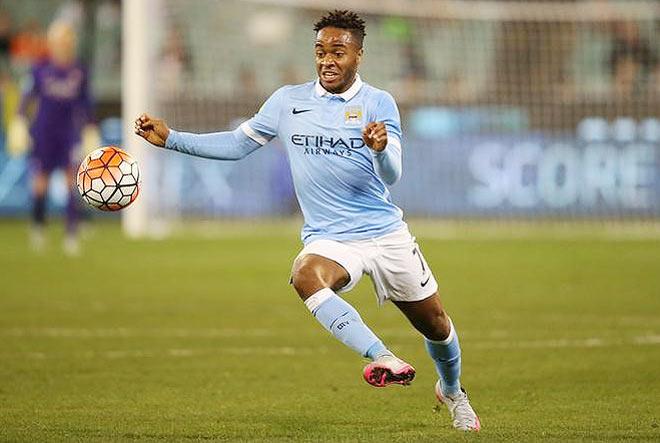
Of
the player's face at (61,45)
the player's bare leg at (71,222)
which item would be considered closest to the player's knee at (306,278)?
the player's bare leg at (71,222)

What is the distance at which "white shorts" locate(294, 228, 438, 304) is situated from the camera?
290 inches

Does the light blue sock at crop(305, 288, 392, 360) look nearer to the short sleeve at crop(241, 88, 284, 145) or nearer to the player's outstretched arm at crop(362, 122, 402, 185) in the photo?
the player's outstretched arm at crop(362, 122, 402, 185)

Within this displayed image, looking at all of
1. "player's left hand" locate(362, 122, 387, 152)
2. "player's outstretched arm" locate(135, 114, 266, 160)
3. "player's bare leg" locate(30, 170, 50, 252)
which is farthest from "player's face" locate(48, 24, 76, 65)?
"player's left hand" locate(362, 122, 387, 152)

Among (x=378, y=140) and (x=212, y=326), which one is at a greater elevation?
(x=378, y=140)

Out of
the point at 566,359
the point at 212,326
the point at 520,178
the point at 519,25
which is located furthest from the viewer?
the point at 519,25

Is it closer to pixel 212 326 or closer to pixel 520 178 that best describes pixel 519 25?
pixel 520 178

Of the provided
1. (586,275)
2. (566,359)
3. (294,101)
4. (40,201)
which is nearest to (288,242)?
(40,201)

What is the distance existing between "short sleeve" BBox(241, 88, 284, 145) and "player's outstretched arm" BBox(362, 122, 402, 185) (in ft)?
2.51

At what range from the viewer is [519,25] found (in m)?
24.9

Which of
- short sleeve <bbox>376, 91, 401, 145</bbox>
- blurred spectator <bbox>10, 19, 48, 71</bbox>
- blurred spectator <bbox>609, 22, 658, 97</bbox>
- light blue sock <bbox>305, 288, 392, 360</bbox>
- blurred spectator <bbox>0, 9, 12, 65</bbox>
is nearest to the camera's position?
light blue sock <bbox>305, 288, 392, 360</bbox>

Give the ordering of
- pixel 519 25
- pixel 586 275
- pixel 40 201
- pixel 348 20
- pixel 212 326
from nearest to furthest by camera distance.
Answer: pixel 348 20
pixel 212 326
pixel 586 275
pixel 40 201
pixel 519 25

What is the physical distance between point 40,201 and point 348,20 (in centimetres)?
1332

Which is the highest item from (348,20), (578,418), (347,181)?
(348,20)

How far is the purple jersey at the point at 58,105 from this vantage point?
67.1 feet
